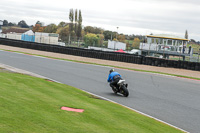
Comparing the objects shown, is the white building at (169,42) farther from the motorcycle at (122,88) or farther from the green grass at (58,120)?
the green grass at (58,120)

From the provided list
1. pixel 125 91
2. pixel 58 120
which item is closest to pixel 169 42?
pixel 125 91

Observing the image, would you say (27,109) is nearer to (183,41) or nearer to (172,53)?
(172,53)

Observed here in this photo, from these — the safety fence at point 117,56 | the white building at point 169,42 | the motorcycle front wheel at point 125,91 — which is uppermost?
the white building at point 169,42

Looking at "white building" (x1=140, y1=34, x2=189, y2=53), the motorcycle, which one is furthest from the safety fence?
the motorcycle

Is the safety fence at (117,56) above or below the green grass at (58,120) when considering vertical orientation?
above

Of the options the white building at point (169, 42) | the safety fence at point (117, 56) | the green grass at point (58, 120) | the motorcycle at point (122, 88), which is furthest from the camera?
→ the white building at point (169, 42)

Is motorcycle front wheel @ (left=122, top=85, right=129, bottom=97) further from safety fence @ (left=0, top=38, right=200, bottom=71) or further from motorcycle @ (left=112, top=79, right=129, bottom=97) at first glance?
safety fence @ (left=0, top=38, right=200, bottom=71)

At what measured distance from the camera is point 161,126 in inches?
361

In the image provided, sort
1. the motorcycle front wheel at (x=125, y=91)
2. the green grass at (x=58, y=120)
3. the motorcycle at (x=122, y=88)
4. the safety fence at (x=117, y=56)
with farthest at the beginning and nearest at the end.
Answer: the safety fence at (x=117, y=56) → the motorcycle front wheel at (x=125, y=91) → the motorcycle at (x=122, y=88) → the green grass at (x=58, y=120)

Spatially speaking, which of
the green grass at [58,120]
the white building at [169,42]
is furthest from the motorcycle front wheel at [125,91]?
the white building at [169,42]

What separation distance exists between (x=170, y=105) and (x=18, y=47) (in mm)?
37798

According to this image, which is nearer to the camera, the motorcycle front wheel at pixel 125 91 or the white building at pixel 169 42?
the motorcycle front wheel at pixel 125 91

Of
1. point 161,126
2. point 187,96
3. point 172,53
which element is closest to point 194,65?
point 172,53

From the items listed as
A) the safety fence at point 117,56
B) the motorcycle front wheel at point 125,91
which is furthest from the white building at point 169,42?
the motorcycle front wheel at point 125,91
